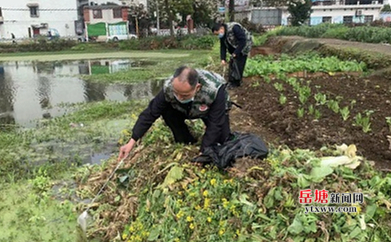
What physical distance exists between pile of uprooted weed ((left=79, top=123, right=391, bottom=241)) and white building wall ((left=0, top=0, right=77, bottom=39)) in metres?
45.4

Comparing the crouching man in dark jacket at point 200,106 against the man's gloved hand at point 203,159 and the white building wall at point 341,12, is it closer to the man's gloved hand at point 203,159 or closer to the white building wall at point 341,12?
the man's gloved hand at point 203,159

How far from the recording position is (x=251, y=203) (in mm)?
2734

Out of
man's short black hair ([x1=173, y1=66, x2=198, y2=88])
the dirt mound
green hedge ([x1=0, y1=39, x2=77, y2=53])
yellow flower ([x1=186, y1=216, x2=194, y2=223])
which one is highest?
man's short black hair ([x1=173, y1=66, x2=198, y2=88])

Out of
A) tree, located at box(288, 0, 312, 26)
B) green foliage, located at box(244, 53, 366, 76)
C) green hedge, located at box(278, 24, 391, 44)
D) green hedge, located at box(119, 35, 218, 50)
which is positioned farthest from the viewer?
tree, located at box(288, 0, 312, 26)

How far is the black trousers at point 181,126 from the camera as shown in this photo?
3.56 metres

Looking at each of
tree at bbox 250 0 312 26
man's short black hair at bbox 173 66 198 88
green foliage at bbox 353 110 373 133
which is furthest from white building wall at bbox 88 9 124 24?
man's short black hair at bbox 173 66 198 88

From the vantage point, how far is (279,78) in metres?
8.17

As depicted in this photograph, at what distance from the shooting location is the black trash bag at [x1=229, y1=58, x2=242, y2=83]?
754 cm

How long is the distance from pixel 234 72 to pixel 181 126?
399 cm

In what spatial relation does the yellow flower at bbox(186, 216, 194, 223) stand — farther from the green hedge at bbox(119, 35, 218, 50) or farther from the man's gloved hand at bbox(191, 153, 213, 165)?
the green hedge at bbox(119, 35, 218, 50)

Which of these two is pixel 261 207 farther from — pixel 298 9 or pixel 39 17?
pixel 39 17

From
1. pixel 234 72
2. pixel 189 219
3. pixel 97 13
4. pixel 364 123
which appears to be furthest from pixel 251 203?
pixel 97 13

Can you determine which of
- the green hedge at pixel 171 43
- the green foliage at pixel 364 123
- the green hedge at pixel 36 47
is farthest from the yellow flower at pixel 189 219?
the green hedge at pixel 36 47

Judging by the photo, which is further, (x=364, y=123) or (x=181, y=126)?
(x=364, y=123)
